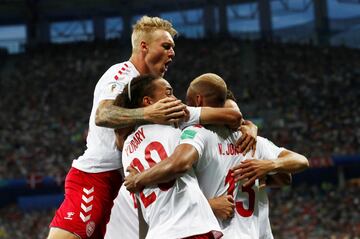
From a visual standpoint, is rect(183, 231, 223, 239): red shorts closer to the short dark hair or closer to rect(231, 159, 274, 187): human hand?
rect(231, 159, 274, 187): human hand

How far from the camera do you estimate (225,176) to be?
434 cm

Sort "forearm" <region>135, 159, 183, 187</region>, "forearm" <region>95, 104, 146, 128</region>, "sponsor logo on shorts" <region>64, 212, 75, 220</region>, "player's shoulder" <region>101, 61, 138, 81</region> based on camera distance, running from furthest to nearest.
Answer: "sponsor logo on shorts" <region>64, 212, 75, 220</region> → "player's shoulder" <region>101, 61, 138, 81</region> → "forearm" <region>95, 104, 146, 128</region> → "forearm" <region>135, 159, 183, 187</region>

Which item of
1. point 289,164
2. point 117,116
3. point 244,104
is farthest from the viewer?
point 244,104

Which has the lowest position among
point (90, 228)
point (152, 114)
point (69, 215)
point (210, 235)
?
point (90, 228)

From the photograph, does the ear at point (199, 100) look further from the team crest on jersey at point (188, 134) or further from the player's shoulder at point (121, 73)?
the player's shoulder at point (121, 73)

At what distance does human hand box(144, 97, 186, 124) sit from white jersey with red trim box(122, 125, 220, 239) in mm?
65

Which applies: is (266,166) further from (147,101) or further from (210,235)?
(147,101)

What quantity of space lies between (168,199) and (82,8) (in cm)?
4166

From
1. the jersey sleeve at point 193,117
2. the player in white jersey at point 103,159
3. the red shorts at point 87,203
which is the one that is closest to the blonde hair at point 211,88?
the jersey sleeve at point 193,117

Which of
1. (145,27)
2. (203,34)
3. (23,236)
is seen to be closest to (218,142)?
(145,27)

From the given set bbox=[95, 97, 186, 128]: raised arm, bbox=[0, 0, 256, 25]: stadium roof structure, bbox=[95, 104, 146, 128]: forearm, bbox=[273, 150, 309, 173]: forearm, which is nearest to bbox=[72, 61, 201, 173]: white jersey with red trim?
bbox=[95, 104, 146, 128]: forearm

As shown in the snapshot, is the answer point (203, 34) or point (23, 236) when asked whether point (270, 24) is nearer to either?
point (203, 34)

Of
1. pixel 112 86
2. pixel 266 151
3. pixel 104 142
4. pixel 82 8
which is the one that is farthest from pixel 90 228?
pixel 82 8

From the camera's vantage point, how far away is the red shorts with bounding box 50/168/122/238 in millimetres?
5207
